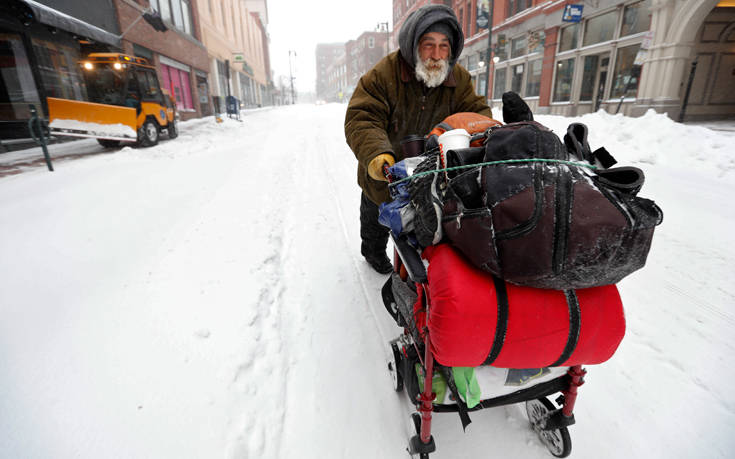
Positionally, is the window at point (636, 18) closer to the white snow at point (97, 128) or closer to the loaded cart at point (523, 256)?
the loaded cart at point (523, 256)

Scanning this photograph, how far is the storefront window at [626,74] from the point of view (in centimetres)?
1255

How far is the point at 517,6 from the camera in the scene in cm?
2034

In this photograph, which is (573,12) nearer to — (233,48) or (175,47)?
(175,47)

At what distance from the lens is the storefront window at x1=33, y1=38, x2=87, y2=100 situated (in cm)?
1040

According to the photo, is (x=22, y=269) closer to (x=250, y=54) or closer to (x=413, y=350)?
(x=413, y=350)

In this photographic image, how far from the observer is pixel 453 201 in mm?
1210

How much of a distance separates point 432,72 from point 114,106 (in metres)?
9.58

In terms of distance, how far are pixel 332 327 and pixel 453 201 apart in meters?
1.65

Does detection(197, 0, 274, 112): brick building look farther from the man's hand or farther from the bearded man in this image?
the man's hand

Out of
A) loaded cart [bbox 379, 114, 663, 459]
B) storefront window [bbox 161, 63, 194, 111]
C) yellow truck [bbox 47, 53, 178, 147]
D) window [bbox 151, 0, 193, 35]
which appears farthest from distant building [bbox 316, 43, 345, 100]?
loaded cart [bbox 379, 114, 663, 459]

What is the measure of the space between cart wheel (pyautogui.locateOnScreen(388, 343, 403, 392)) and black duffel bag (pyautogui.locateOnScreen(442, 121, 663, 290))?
947mm

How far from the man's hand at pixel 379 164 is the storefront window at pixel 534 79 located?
2045 centimetres

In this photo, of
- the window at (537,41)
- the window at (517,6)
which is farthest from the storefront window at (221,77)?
the window at (537,41)

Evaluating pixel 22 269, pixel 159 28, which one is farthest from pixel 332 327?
pixel 159 28
